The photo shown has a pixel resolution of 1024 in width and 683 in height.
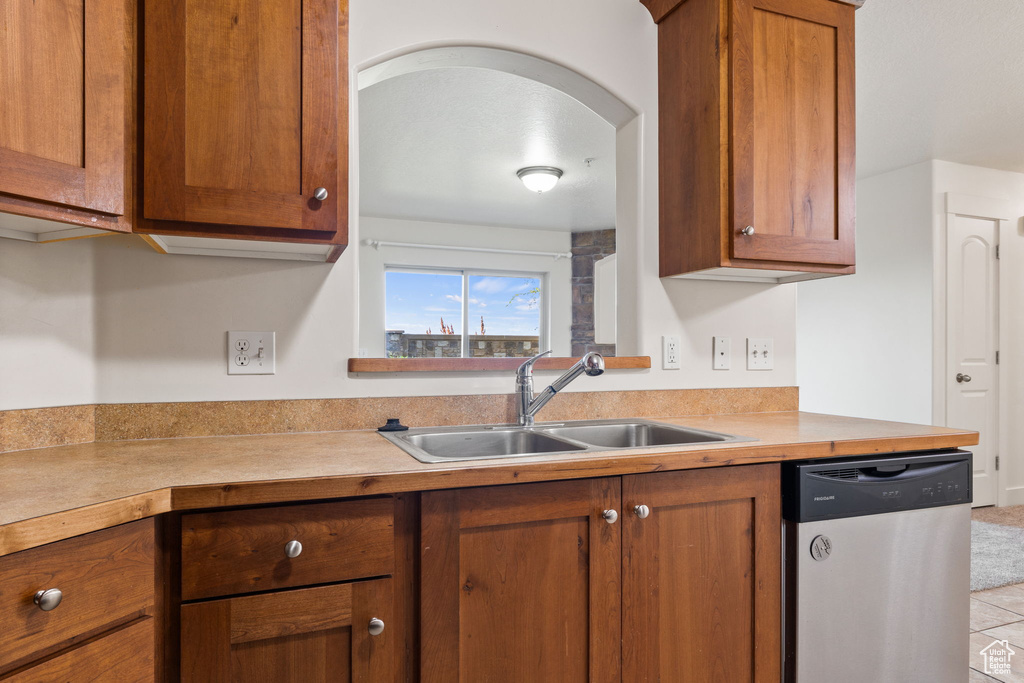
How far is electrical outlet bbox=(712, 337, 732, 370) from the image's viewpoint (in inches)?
83.1

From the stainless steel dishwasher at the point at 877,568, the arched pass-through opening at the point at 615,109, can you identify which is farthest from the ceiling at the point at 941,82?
the stainless steel dishwasher at the point at 877,568

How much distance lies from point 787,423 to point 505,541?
1.08 meters

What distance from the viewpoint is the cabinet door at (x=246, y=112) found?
124cm

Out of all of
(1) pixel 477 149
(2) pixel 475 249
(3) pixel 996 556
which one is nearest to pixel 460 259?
(2) pixel 475 249

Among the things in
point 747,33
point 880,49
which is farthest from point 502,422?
point 880,49

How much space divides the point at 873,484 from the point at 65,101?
76.0 inches

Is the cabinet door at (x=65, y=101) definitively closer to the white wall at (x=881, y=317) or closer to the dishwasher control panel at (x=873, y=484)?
the dishwasher control panel at (x=873, y=484)

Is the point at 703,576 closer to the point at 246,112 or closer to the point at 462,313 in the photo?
the point at 246,112

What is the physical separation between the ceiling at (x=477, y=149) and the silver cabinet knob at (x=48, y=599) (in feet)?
8.73

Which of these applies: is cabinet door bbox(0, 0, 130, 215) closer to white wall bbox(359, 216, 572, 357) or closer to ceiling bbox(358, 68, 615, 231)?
ceiling bbox(358, 68, 615, 231)

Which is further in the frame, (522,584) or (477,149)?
(477,149)

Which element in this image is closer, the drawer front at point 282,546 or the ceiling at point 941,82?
the drawer front at point 282,546

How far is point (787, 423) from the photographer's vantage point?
1851 millimetres

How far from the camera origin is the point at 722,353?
6.96 ft
